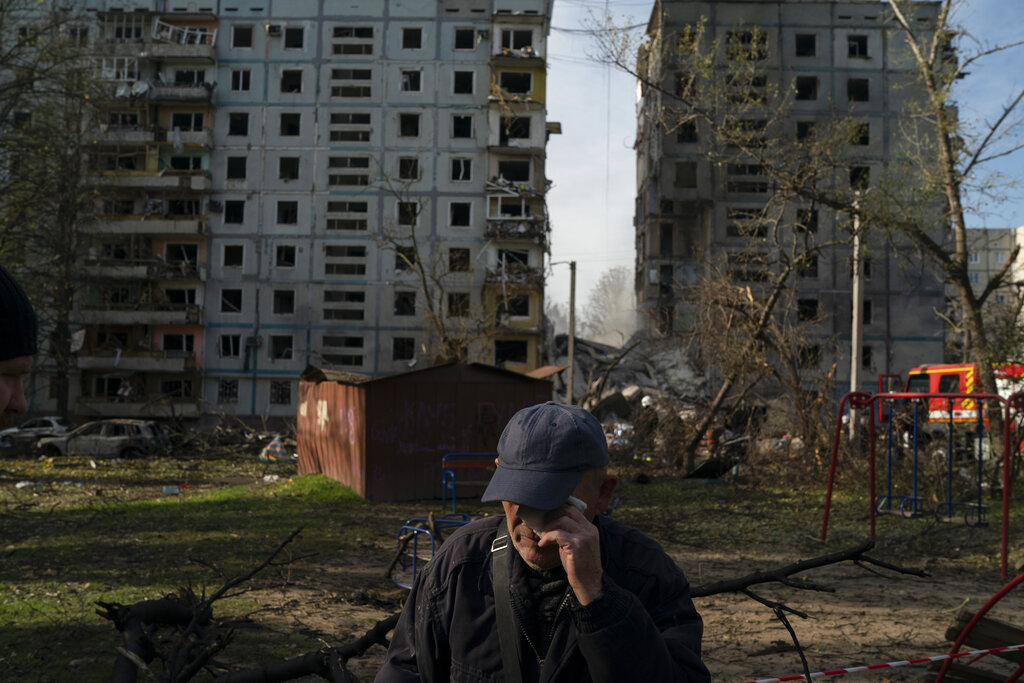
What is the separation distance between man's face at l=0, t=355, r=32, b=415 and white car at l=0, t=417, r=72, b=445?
90.3ft

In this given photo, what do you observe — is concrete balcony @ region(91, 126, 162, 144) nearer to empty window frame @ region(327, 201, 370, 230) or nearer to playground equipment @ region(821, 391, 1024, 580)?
empty window frame @ region(327, 201, 370, 230)

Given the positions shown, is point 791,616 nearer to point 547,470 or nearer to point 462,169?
point 547,470

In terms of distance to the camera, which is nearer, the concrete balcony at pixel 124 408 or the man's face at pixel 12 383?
the man's face at pixel 12 383

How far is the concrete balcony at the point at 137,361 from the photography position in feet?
132

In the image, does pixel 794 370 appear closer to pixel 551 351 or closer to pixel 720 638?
pixel 720 638

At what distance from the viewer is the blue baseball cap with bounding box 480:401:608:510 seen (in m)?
2.01

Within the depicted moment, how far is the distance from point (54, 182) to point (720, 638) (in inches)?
789

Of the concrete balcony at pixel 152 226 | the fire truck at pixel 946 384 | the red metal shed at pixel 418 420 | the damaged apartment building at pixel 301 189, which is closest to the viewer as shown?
the red metal shed at pixel 418 420

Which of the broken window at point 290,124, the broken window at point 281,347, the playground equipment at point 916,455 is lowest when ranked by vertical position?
the playground equipment at point 916,455

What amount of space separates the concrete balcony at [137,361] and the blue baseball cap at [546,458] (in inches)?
1628

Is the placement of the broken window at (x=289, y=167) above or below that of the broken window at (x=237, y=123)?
below

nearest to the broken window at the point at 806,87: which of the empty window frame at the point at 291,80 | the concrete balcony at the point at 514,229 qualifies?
the concrete balcony at the point at 514,229

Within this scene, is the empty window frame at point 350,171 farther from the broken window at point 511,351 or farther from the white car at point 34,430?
the white car at point 34,430

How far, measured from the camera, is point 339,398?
18781 millimetres
